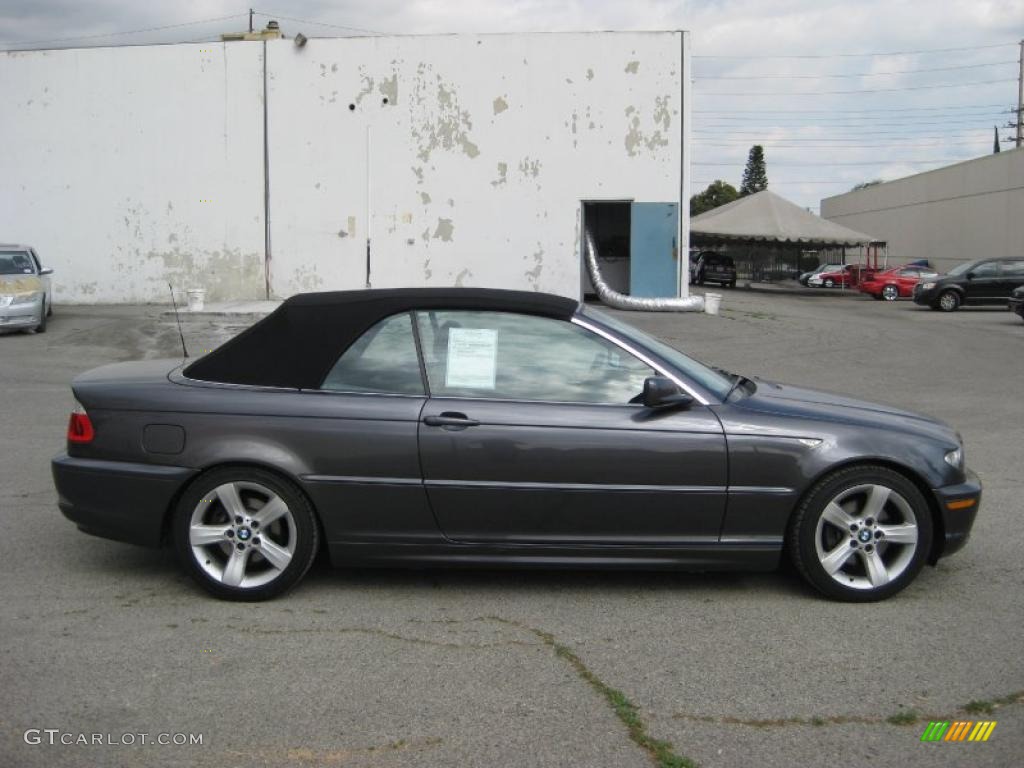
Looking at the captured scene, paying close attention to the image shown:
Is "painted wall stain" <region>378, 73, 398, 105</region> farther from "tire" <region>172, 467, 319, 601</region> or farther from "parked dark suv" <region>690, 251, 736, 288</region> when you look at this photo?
"parked dark suv" <region>690, 251, 736, 288</region>

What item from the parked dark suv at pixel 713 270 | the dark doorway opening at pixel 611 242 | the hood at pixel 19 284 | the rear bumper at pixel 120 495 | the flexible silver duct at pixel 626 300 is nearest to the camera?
the rear bumper at pixel 120 495

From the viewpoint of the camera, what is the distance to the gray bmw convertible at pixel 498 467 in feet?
16.0

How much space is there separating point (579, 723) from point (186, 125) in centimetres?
2379

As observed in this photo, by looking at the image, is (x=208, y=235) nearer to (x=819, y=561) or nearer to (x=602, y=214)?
(x=602, y=214)

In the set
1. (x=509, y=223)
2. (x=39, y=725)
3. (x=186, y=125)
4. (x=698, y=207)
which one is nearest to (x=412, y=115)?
(x=509, y=223)

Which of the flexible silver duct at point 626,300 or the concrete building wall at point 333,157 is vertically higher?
the concrete building wall at point 333,157

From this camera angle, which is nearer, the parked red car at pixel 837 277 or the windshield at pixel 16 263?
the windshield at pixel 16 263

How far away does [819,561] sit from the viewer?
4961 mm

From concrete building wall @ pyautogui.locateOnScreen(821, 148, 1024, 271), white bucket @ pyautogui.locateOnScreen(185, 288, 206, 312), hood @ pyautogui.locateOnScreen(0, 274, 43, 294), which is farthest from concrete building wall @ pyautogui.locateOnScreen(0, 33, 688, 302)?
concrete building wall @ pyautogui.locateOnScreen(821, 148, 1024, 271)

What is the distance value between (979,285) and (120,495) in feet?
101

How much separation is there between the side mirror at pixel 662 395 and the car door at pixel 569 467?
0.05 m

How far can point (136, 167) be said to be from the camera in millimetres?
24953

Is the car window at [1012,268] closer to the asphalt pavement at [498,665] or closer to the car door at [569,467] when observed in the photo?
the asphalt pavement at [498,665]

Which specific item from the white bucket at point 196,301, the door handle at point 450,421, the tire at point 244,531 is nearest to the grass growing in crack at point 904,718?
the door handle at point 450,421
